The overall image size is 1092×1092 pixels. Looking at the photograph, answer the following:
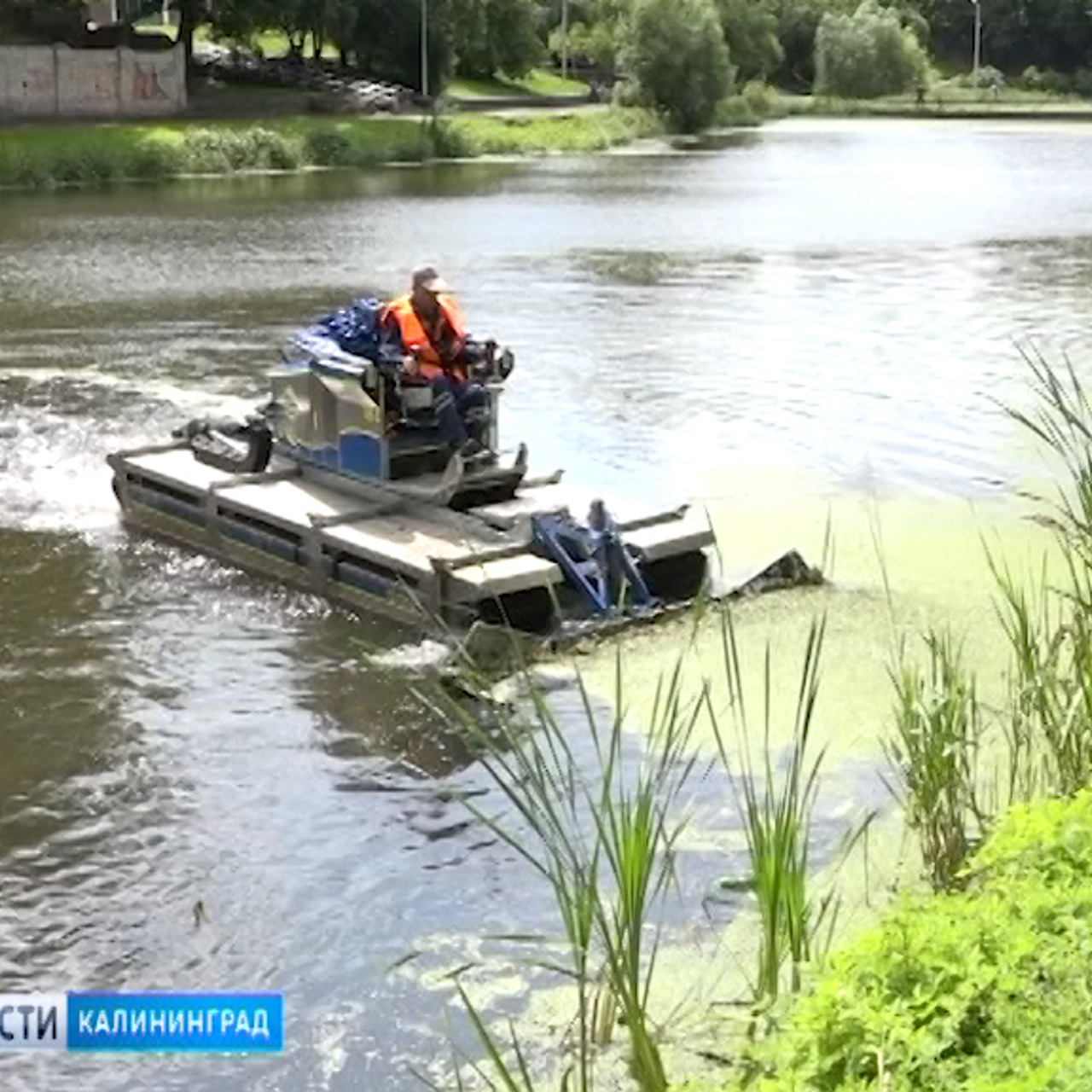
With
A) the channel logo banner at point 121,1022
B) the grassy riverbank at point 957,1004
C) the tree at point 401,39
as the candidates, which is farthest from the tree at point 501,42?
the channel logo banner at point 121,1022

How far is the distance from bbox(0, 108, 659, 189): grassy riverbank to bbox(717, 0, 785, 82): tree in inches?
1109

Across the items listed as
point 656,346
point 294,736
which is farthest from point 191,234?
point 294,736

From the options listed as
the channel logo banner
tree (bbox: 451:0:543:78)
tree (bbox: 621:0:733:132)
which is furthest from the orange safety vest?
tree (bbox: 621:0:733:132)

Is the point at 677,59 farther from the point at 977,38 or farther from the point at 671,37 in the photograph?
the point at 977,38

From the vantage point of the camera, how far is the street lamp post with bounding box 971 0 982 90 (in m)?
117

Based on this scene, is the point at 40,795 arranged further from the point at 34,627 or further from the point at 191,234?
the point at 191,234

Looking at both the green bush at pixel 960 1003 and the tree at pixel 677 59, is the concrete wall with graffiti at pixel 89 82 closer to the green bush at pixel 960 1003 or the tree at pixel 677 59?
the tree at pixel 677 59

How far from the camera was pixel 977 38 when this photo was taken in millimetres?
121125

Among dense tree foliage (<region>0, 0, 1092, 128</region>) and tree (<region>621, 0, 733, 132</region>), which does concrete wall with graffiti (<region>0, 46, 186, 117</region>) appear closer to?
dense tree foliage (<region>0, 0, 1092, 128</region>)

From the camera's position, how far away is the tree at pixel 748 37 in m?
91.3

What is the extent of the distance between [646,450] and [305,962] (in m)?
9.08

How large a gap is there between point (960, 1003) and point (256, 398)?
1445 cm

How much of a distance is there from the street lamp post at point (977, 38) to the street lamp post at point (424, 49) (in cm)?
5633

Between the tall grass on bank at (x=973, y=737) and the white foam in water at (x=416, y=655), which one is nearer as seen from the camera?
the tall grass on bank at (x=973, y=737)
